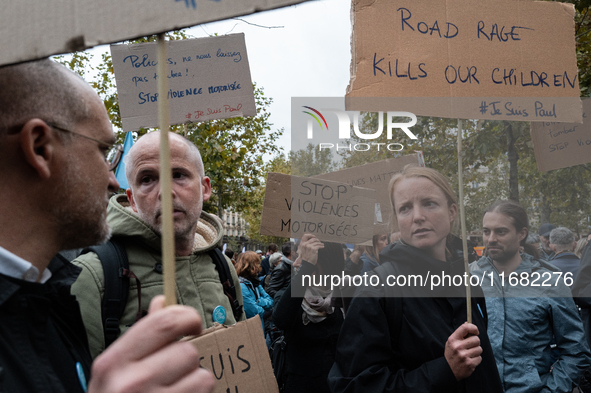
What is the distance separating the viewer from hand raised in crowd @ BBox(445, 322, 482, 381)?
6.25ft

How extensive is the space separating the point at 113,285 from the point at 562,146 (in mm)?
3199

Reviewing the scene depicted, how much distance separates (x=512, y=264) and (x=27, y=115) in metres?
3.43


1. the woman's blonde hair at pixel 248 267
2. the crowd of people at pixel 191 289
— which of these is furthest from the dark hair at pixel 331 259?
the woman's blonde hair at pixel 248 267

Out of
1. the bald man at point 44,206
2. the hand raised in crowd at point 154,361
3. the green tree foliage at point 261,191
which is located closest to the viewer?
the hand raised in crowd at point 154,361

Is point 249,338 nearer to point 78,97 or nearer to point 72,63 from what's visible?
point 78,97

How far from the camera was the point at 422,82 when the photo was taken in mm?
2305

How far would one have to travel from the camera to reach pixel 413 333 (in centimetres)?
203

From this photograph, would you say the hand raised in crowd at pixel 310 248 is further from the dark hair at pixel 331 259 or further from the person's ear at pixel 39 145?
the person's ear at pixel 39 145

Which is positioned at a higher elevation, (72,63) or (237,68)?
(72,63)

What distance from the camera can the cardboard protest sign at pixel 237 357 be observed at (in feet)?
6.08

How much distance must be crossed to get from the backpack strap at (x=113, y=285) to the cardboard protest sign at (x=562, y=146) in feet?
9.73

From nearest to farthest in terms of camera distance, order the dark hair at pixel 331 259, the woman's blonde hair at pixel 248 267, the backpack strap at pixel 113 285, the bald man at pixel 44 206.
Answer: the bald man at pixel 44 206 < the backpack strap at pixel 113 285 < the dark hair at pixel 331 259 < the woman's blonde hair at pixel 248 267

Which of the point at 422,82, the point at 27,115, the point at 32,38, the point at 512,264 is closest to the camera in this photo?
the point at 32,38

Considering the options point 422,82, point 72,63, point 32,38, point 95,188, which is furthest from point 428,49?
point 72,63
